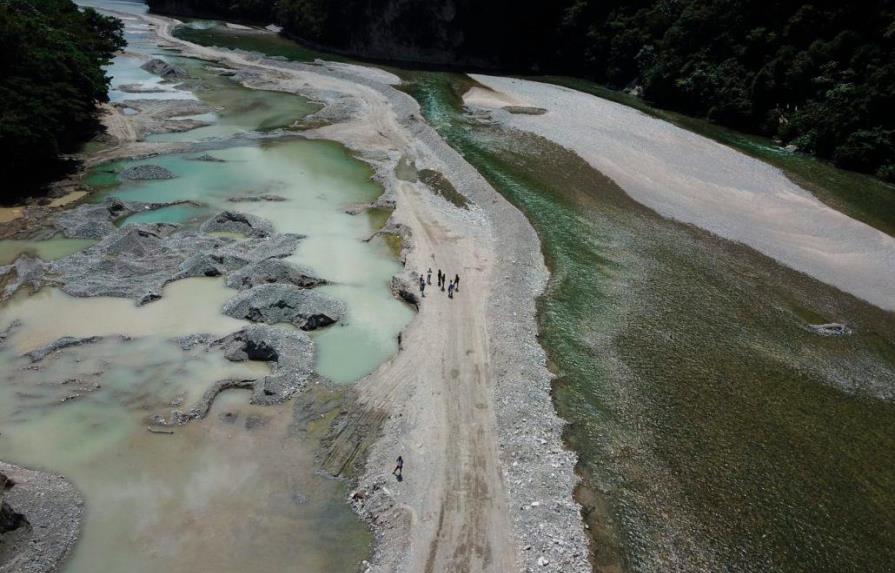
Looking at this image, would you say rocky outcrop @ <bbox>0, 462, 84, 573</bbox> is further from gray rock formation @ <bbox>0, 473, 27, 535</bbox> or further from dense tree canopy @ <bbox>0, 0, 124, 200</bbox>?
dense tree canopy @ <bbox>0, 0, 124, 200</bbox>

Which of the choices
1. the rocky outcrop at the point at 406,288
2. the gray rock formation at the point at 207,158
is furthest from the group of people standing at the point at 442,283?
the gray rock formation at the point at 207,158

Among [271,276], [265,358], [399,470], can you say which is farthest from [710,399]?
[271,276]

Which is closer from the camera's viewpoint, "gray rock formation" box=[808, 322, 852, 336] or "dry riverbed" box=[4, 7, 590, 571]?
"dry riverbed" box=[4, 7, 590, 571]

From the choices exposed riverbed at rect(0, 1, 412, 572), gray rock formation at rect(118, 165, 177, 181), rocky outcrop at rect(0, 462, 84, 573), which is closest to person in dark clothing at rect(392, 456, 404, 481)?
exposed riverbed at rect(0, 1, 412, 572)

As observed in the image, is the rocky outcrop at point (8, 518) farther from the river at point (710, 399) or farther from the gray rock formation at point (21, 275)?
the river at point (710, 399)

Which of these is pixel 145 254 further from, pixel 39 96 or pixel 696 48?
pixel 696 48
